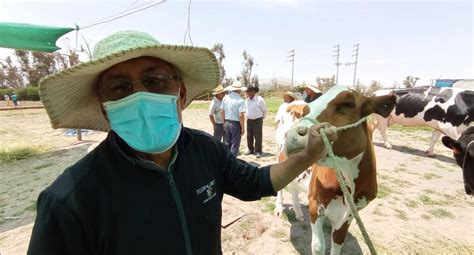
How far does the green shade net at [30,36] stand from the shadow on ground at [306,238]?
6181 mm

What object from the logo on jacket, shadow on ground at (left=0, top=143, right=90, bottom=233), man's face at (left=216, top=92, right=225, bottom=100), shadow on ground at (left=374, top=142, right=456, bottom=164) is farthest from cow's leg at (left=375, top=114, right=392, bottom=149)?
shadow on ground at (left=0, top=143, right=90, bottom=233)

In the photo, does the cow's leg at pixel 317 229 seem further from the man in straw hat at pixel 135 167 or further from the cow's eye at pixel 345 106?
the man in straw hat at pixel 135 167

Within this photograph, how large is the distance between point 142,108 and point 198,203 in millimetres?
531

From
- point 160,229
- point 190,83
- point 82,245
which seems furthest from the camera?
point 190,83

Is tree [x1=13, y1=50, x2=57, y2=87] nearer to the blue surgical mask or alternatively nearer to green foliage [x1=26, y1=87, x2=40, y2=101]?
green foliage [x1=26, y1=87, x2=40, y2=101]

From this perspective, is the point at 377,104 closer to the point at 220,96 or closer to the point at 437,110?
the point at 220,96

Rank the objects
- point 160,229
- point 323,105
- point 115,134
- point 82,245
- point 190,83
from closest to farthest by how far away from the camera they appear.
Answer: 1. point 82,245
2. point 160,229
3. point 115,134
4. point 190,83
5. point 323,105

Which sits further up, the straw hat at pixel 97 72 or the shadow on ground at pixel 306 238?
the straw hat at pixel 97 72

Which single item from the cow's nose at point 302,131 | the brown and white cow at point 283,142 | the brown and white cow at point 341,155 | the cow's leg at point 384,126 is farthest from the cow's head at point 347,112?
the cow's leg at point 384,126

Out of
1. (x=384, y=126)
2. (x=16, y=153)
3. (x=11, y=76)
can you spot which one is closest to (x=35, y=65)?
(x=11, y=76)

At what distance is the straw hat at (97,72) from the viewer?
1.17 meters

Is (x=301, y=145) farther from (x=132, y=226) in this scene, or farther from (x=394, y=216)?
(x=394, y=216)

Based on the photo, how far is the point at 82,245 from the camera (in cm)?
105

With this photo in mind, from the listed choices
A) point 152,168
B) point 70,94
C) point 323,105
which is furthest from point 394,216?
point 70,94
